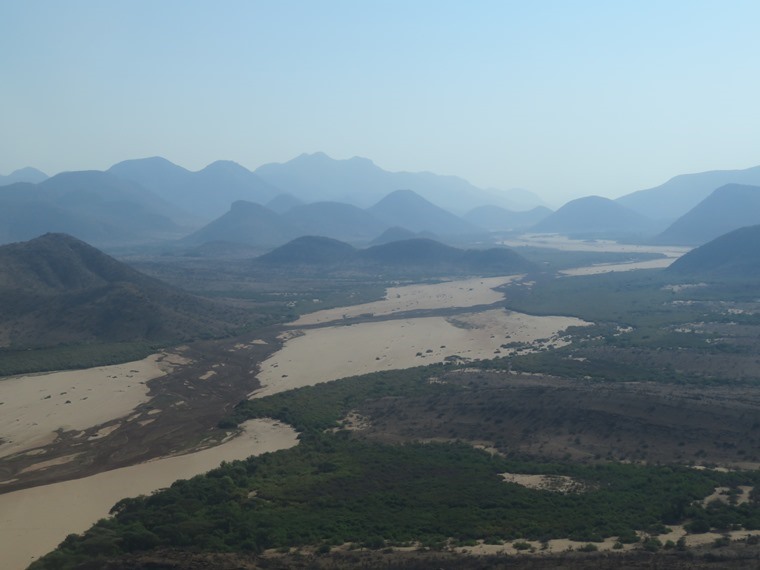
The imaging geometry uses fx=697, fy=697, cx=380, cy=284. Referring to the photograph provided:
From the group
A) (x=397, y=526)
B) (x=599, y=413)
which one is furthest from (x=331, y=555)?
(x=599, y=413)

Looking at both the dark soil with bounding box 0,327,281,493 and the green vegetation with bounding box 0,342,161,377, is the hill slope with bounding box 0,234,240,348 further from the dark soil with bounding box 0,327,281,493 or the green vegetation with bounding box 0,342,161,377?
the dark soil with bounding box 0,327,281,493

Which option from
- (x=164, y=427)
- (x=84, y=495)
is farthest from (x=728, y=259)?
(x=84, y=495)

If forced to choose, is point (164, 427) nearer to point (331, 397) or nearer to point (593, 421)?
point (331, 397)

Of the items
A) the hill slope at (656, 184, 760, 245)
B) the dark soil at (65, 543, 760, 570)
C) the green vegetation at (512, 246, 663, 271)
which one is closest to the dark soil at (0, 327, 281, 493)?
the dark soil at (65, 543, 760, 570)

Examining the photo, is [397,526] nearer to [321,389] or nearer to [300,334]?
[321,389]

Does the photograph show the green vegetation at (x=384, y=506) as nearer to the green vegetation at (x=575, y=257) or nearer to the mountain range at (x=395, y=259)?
the mountain range at (x=395, y=259)

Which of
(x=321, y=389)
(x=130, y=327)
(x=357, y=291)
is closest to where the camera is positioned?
(x=321, y=389)

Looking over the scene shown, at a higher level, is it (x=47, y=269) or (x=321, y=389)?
(x=47, y=269)
